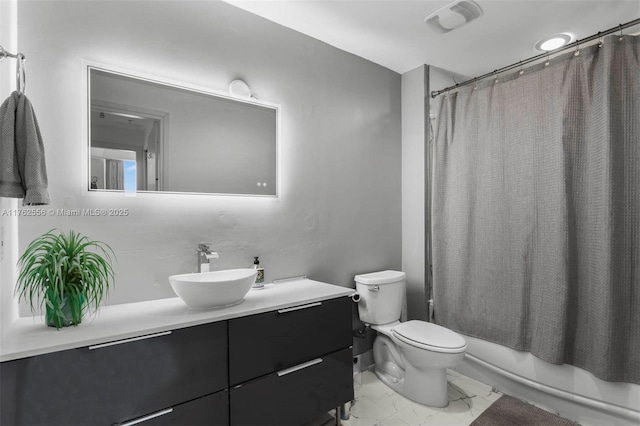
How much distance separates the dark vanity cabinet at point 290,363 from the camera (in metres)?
1.48

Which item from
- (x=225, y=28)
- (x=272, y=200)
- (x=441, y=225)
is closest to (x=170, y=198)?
(x=272, y=200)

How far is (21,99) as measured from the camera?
115 cm

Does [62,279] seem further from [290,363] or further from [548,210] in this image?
[548,210]

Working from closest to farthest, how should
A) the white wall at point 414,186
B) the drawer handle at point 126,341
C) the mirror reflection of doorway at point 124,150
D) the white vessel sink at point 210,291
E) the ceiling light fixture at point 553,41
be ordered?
1. the drawer handle at point 126,341
2. the white vessel sink at point 210,291
3. the mirror reflection of doorway at point 124,150
4. the ceiling light fixture at point 553,41
5. the white wall at point 414,186

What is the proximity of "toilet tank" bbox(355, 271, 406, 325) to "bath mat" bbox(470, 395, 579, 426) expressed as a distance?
2.67 feet

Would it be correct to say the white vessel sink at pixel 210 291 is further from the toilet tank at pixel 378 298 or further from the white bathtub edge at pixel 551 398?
the white bathtub edge at pixel 551 398

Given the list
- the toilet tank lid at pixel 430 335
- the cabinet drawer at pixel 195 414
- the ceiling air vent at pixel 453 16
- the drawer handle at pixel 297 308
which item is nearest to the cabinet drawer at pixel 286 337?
the drawer handle at pixel 297 308

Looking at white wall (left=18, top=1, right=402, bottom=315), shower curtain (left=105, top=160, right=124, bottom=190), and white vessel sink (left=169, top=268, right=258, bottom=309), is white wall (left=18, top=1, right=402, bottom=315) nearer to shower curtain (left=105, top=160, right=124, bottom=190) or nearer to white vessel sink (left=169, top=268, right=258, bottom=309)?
shower curtain (left=105, top=160, right=124, bottom=190)

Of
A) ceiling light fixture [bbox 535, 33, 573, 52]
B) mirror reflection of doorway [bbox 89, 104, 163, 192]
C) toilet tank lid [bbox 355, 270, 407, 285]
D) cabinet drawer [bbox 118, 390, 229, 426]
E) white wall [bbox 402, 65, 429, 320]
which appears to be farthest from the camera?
A: white wall [bbox 402, 65, 429, 320]

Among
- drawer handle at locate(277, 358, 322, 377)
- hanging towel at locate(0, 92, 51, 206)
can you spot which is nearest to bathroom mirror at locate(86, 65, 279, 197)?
hanging towel at locate(0, 92, 51, 206)

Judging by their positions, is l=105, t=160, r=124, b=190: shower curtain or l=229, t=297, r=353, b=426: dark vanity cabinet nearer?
l=229, t=297, r=353, b=426: dark vanity cabinet

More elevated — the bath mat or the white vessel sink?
the white vessel sink

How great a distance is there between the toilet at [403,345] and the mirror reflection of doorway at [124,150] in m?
1.61

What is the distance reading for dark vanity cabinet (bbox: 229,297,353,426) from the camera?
58.1 inches
